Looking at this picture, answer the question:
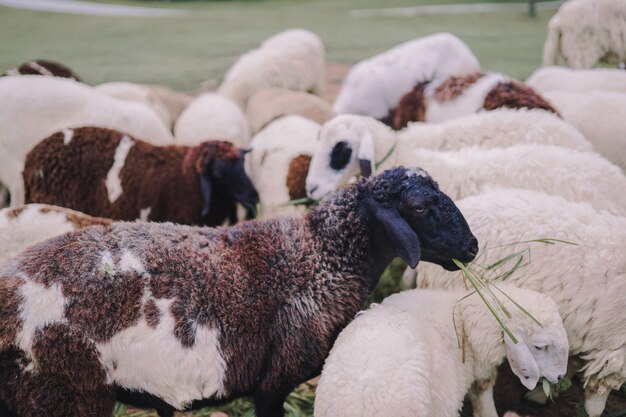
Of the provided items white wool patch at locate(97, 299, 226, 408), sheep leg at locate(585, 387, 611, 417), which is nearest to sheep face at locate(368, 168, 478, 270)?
white wool patch at locate(97, 299, 226, 408)

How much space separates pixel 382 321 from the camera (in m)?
2.69

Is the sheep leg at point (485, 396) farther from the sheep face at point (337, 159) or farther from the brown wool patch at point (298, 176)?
the brown wool patch at point (298, 176)

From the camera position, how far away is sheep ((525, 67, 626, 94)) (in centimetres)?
600

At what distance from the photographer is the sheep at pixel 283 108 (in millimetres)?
5875

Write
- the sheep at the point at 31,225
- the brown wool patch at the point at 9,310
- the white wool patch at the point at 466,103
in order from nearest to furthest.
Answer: the brown wool patch at the point at 9,310, the sheep at the point at 31,225, the white wool patch at the point at 466,103

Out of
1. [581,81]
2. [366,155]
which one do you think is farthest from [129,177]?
[581,81]

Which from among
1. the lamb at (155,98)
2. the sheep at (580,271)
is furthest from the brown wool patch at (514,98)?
the lamb at (155,98)

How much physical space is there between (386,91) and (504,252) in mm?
3836

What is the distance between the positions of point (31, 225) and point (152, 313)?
1.16 metres

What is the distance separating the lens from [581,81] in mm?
6078

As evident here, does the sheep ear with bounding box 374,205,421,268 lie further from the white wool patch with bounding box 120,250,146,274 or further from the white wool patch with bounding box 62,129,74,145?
the white wool patch with bounding box 62,129,74,145

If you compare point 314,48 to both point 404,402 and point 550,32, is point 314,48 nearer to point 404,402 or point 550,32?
point 550,32

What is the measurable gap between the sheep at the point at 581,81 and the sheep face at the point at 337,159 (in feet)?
8.59

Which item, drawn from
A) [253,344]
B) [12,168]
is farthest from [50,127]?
[253,344]
